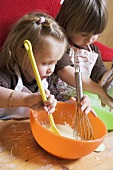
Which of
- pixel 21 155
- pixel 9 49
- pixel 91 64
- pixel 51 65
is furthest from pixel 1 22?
pixel 21 155

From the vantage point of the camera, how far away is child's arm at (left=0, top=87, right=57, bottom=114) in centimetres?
80

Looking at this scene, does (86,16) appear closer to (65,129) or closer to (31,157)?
(65,129)

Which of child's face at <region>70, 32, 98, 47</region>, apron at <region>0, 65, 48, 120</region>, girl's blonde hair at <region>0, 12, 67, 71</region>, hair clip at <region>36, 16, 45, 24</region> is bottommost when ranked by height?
apron at <region>0, 65, 48, 120</region>

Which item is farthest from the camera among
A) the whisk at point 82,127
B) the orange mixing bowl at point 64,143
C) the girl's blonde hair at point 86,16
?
the girl's blonde hair at point 86,16

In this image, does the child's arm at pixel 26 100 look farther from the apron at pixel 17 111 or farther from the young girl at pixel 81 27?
the young girl at pixel 81 27

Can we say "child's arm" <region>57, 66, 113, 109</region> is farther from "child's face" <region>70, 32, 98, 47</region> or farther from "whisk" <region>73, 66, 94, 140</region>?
"whisk" <region>73, 66, 94, 140</region>

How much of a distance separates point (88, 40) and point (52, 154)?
0.49 m

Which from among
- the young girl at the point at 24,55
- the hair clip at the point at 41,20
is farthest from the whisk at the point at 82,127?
the hair clip at the point at 41,20

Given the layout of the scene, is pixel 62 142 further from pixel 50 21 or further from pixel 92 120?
pixel 50 21

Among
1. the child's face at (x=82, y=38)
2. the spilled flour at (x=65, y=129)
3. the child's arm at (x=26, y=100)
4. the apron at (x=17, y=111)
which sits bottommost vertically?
the spilled flour at (x=65, y=129)

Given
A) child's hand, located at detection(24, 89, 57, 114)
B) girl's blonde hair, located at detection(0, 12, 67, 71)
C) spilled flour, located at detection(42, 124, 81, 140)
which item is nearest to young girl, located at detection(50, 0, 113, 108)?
girl's blonde hair, located at detection(0, 12, 67, 71)

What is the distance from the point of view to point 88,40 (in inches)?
44.4

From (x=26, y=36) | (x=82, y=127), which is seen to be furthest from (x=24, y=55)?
(x=82, y=127)

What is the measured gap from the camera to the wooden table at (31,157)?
30.2 inches
